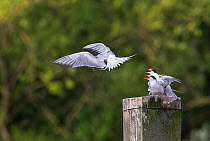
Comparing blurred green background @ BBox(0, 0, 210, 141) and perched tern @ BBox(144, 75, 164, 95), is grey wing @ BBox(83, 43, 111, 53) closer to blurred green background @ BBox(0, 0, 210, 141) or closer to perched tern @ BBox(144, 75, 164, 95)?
perched tern @ BBox(144, 75, 164, 95)

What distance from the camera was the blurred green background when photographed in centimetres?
1060

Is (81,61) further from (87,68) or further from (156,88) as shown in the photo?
(87,68)

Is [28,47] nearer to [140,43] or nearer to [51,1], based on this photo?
[51,1]

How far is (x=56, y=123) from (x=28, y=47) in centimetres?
204

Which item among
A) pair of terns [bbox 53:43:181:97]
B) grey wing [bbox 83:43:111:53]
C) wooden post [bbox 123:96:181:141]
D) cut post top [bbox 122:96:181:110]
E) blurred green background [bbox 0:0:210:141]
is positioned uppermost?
blurred green background [bbox 0:0:210:141]

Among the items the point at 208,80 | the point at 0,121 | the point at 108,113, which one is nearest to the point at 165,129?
the point at 108,113

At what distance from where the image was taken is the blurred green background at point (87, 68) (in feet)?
34.8

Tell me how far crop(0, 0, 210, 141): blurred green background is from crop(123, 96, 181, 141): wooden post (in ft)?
26.0

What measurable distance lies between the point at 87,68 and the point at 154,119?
8273 millimetres

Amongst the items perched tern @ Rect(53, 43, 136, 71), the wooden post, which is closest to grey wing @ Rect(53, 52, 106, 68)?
perched tern @ Rect(53, 43, 136, 71)

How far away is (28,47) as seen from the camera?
10.6 metres

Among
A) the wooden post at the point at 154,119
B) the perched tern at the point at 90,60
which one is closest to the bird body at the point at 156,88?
the perched tern at the point at 90,60

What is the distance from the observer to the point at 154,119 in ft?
7.88

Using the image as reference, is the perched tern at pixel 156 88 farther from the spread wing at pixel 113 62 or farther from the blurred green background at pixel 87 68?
the blurred green background at pixel 87 68
